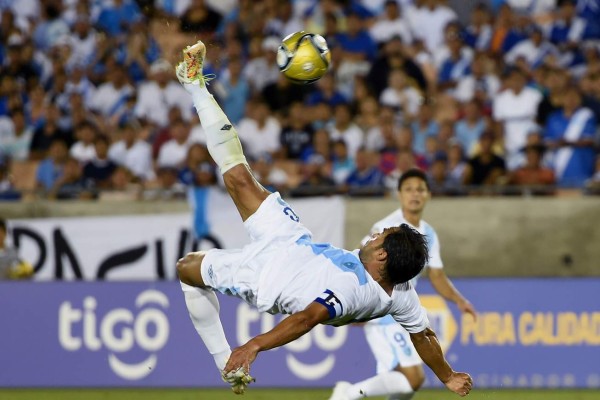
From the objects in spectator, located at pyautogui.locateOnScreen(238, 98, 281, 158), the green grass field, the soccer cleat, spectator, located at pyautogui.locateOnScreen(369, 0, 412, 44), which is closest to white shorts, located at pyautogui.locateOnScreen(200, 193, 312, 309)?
the soccer cleat

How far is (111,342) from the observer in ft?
45.9

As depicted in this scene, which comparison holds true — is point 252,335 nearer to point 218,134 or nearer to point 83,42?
point 218,134

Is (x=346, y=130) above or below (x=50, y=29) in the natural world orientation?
below

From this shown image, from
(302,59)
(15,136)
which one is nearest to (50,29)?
(15,136)

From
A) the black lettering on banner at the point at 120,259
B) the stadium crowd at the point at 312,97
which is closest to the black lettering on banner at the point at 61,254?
the black lettering on banner at the point at 120,259

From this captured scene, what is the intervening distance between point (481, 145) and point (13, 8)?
7.63 meters

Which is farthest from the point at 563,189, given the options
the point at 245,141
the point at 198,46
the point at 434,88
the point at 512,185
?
the point at 198,46

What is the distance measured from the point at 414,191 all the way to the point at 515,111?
632 centimetres

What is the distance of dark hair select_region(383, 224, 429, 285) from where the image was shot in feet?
24.7

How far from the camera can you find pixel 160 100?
1716 centimetres

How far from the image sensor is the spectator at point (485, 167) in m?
15.6

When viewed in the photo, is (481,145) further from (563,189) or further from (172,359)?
(172,359)

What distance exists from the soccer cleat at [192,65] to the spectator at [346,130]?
7.58 m

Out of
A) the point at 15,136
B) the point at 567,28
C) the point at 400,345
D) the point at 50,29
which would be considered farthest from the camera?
the point at 50,29
